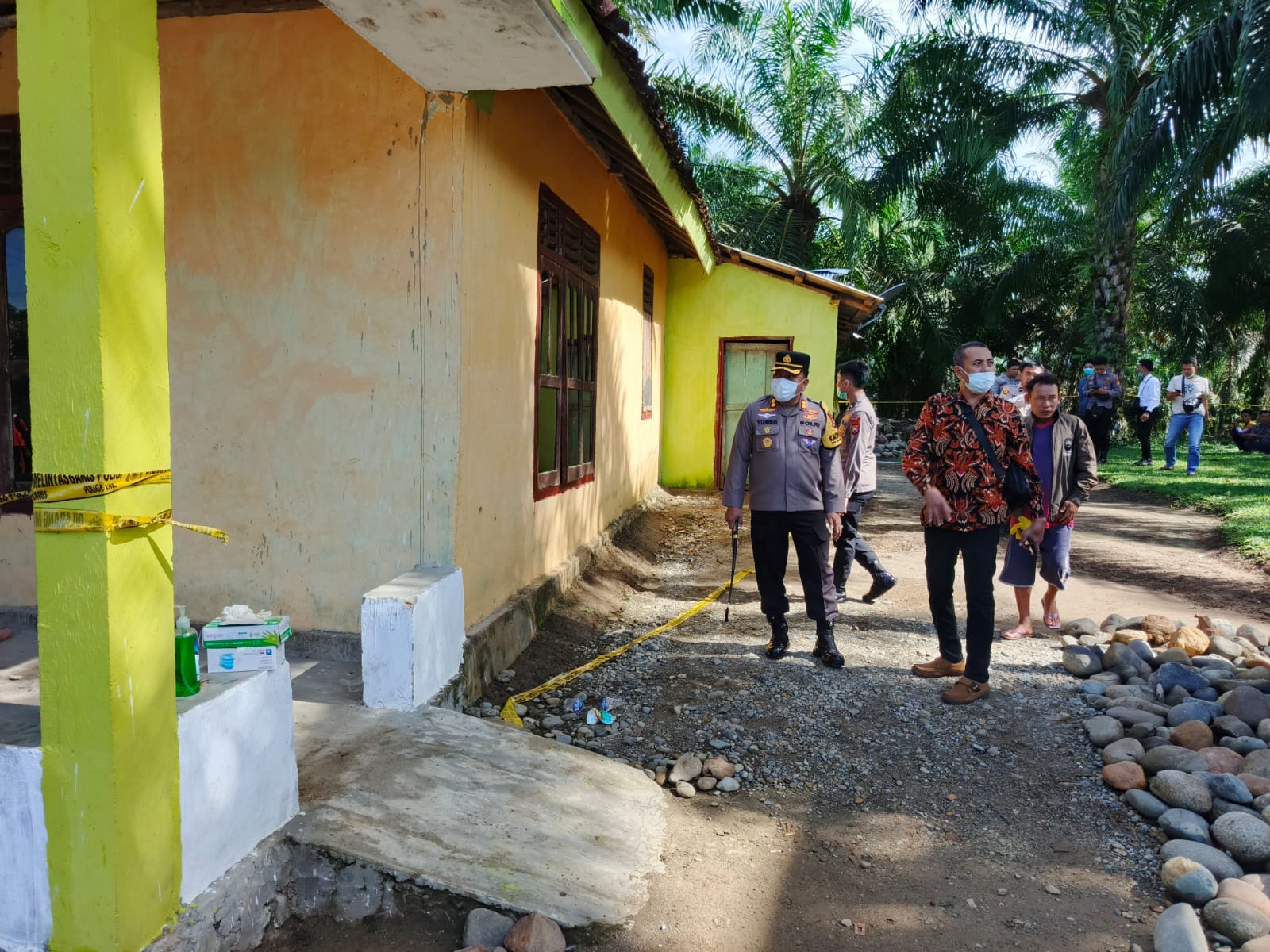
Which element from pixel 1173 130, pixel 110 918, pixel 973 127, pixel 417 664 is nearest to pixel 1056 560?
pixel 417 664

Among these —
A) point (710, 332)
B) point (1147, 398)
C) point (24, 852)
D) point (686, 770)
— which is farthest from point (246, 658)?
point (1147, 398)

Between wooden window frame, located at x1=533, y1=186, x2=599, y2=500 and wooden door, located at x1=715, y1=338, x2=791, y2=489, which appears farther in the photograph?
wooden door, located at x1=715, y1=338, x2=791, y2=489

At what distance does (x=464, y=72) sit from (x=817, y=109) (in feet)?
48.7

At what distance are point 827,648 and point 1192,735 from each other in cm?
191

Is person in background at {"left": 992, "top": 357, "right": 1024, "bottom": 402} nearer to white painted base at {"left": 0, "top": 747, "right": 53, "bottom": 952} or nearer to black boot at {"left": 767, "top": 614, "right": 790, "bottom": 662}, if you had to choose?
black boot at {"left": 767, "top": 614, "right": 790, "bottom": 662}

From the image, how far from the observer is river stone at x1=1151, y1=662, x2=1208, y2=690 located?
15.8 ft

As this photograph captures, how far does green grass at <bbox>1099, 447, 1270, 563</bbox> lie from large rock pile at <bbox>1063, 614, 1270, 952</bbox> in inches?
123

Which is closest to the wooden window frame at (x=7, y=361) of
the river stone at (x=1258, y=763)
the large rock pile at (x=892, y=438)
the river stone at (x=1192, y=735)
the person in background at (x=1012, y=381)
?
the river stone at (x=1192, y=735)

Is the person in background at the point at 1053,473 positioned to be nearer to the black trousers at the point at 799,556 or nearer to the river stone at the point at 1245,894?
the black trousers at the point at 799,556

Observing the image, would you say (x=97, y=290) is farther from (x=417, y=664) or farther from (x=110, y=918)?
(x=417, y=664)

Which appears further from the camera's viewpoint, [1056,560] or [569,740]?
[1056,560]

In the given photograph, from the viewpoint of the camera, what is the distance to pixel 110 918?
2.09 meters

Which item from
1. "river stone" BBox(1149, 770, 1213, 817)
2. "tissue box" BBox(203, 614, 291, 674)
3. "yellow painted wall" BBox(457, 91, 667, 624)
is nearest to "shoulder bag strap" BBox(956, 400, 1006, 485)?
"river stone" BBox(1149, 770, 1213, 817)

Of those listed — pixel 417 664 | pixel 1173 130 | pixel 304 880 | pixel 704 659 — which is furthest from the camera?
pixel 1173 130
